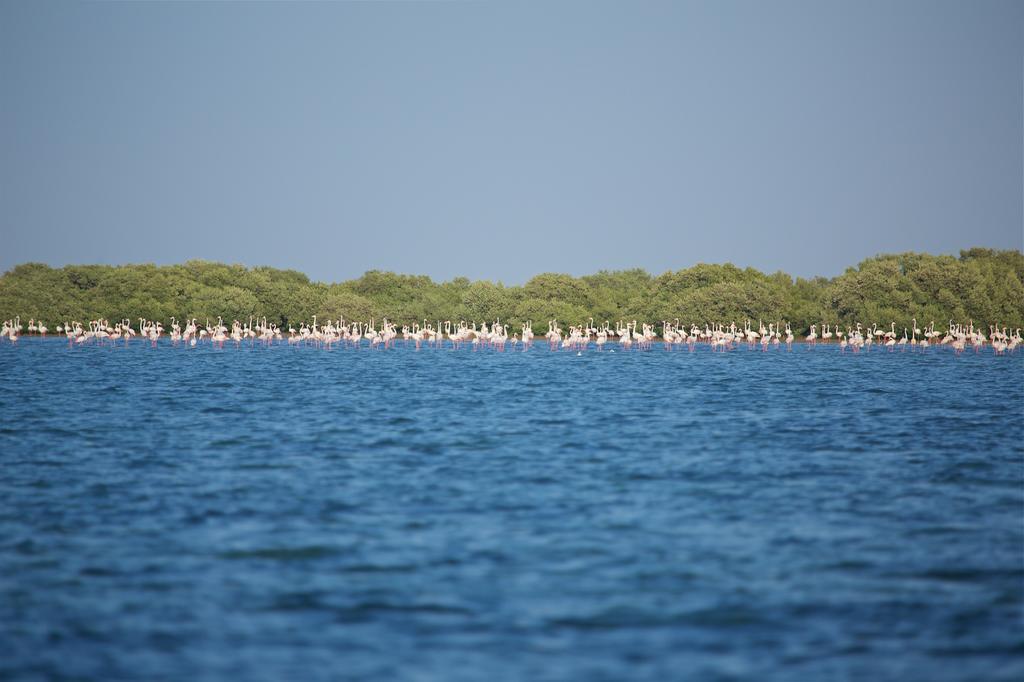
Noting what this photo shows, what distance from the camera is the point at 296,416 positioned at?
3481 centimetres

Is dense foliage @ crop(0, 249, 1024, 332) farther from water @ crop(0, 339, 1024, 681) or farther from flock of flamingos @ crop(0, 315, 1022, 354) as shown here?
water @ crop(0, 339, 1024, 681)

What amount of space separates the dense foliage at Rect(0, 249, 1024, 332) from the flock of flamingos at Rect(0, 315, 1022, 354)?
150 centimetres

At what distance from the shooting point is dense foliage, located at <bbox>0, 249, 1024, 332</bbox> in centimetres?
10456

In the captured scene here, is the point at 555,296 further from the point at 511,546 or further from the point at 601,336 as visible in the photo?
the point at 511,546

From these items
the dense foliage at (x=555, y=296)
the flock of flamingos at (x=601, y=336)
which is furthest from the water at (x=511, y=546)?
the dense foliage at (x=555, y=296)

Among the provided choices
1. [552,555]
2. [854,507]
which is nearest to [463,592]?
[552,555]

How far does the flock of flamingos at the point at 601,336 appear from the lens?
90250 millimetres

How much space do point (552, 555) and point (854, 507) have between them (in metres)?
6.62

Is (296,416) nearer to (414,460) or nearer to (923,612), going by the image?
(414,460)

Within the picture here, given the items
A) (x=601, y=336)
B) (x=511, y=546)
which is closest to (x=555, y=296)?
(x=601, y=336)

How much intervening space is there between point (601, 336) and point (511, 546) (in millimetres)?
74070

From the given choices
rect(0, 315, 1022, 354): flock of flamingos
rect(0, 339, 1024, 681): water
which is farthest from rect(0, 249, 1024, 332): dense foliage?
rect(0, 339, 1024, 681): water

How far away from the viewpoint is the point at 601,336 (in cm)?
8888

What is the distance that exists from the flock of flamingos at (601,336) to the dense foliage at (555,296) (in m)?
1.50
